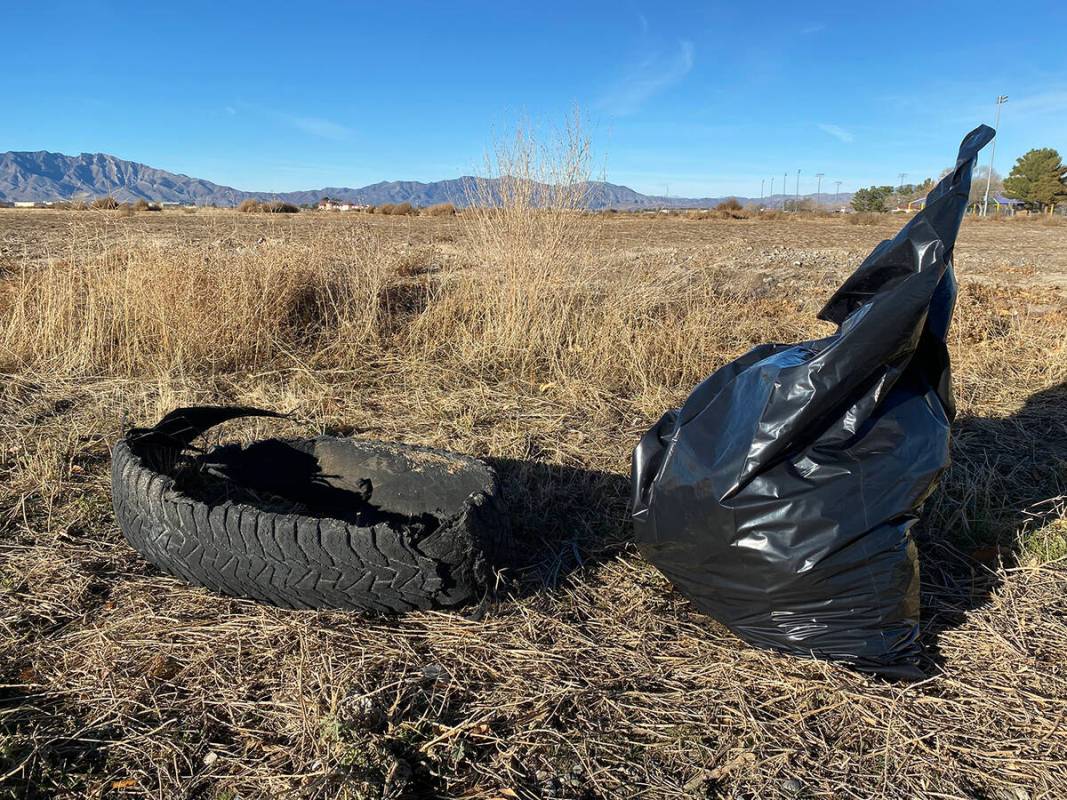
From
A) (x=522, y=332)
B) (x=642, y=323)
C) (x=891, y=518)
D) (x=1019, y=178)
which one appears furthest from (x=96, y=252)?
(x=1019, y=178)

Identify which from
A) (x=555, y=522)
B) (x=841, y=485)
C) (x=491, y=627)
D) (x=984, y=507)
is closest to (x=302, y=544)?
(x=491, y=627)

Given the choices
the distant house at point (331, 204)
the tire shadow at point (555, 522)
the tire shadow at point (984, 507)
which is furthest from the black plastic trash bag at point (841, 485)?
Answer: the distant house at point (331, 204)

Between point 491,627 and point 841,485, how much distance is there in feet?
3.74

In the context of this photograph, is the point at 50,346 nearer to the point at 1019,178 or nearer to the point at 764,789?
the point at 764,789

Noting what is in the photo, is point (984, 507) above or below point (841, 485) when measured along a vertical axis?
below

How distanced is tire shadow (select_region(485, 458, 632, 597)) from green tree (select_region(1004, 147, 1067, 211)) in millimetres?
64345

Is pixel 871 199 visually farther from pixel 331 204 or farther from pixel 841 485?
pixel 841 485

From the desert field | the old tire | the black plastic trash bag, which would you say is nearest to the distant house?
the desert field

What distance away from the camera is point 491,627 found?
212 centimetres

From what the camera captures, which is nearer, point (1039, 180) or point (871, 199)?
point (1039, 180)

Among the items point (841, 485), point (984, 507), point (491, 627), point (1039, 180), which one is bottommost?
point (491, 627)

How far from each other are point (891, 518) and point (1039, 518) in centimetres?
151

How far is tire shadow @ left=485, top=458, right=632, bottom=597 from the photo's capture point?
2.41 meters

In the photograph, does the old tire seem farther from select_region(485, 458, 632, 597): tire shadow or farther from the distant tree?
the distant tree
